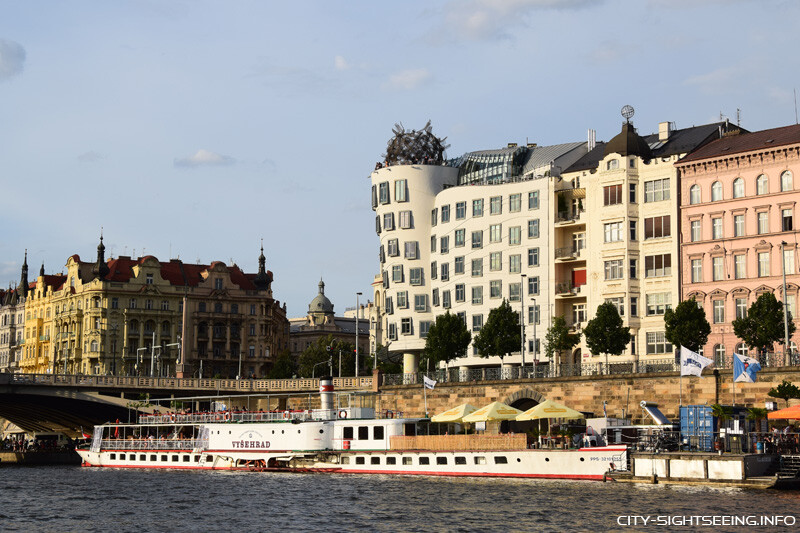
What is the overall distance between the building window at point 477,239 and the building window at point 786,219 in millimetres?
27969

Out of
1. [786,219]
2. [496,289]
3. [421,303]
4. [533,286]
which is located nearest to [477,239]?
[496,289]

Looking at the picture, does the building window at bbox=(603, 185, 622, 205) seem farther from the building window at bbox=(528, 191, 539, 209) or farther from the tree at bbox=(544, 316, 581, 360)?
the tree at bbox=(544, 316, 581, 360)

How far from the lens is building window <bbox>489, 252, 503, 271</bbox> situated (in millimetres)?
107688

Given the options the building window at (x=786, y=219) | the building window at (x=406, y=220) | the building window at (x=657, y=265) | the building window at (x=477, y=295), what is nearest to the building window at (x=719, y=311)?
the building window at (x=657, y=265)

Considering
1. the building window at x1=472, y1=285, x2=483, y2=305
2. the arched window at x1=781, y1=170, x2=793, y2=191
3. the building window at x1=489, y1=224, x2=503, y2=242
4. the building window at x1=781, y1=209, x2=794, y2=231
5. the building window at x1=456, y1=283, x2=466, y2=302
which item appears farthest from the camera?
the building window at x1=456, y1=283, x2=466, y2=302

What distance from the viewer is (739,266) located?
92188 mm

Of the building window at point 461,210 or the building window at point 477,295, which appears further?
the building window at point 461,210

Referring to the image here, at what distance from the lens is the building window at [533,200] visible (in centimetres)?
10656

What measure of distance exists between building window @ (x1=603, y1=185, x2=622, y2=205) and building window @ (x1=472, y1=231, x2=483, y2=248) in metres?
13.1

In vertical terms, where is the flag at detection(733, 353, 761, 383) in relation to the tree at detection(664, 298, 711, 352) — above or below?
below

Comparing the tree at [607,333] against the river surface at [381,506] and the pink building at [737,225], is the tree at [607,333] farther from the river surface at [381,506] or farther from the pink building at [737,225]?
the river surface at [381,506]

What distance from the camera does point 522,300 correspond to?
9756 centimetres

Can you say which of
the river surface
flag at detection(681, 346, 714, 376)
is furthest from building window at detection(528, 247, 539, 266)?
flag at detection(681, 346, 714, 376)

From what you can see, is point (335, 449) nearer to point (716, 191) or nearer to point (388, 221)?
point (716, 191)
